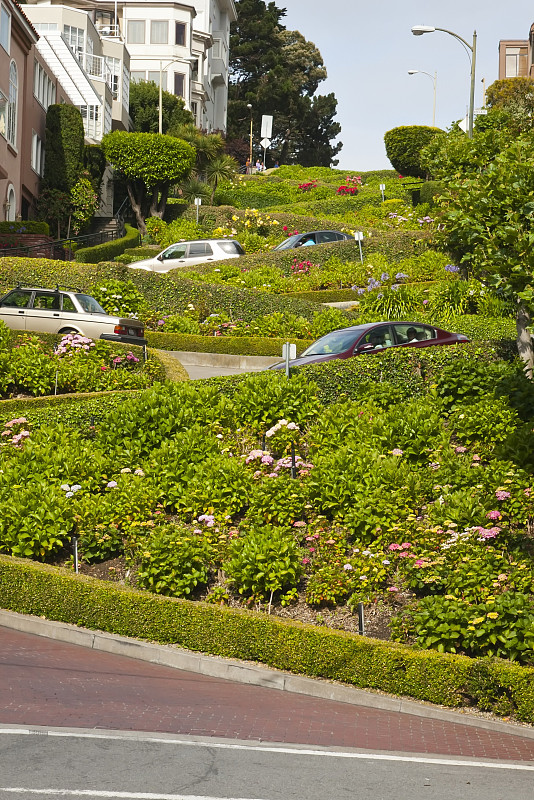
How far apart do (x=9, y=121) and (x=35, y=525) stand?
2837cm

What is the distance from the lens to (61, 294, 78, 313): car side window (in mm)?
22500

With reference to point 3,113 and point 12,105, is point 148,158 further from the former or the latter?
point 3,113

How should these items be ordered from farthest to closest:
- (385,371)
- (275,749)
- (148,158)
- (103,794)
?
(148,158) < (385,371) < (275,749) < (103,794)

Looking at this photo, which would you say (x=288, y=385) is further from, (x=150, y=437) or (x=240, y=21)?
(x=240, y=21)

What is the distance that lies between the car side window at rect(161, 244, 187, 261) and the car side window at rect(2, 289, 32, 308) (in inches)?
573

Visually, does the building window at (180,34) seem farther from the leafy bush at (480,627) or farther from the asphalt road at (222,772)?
the asphalt road at (222,772)

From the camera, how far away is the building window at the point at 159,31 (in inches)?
2822

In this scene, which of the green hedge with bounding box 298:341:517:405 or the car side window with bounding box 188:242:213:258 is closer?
the green hedge with bounding box 298:341:517:405

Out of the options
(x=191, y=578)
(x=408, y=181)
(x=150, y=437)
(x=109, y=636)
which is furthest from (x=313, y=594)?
(x=408, y=181)

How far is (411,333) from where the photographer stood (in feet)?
63.2

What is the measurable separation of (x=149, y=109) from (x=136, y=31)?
10372 millimetres

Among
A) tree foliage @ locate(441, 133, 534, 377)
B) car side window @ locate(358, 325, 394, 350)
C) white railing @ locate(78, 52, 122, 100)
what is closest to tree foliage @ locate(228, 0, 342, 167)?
white railing @ locate(78, 52, 122, 100)

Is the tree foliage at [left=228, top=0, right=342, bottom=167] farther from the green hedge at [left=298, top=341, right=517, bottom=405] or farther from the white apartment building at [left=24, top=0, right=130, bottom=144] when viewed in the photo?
the green hedge at [left=298, top=341, right=517, bottom=405]

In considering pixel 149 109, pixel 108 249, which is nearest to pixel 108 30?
pixel 149 109
